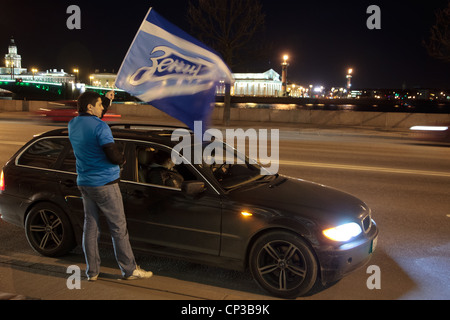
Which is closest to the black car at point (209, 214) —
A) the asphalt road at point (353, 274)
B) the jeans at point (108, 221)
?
the asphalt road at point (353, 274)

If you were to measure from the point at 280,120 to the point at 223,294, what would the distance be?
2453 centimetres

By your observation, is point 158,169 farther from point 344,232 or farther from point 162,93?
point 344,232

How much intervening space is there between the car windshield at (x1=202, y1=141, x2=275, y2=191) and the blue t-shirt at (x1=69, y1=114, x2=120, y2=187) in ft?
3.56

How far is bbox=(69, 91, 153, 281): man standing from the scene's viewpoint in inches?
163

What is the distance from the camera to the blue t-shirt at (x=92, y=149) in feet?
13.5

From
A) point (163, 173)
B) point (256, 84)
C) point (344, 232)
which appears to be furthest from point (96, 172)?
point (256, 84)

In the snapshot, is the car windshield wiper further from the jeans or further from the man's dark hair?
the man's dark hair

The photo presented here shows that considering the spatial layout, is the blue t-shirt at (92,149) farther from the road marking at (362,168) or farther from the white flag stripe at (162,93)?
the road marking at (362,168)

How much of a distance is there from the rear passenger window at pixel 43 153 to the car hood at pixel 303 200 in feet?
7.22

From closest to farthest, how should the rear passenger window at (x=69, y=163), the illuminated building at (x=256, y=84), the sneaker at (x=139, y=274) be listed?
1. the sneaker at (x=139, y=274)
2. the rear passenger window at (x=69, y=163)
3. the illuminated building at (x=256, y=84)

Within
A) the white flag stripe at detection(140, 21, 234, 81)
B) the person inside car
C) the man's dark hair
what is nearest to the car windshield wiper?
the person inside car

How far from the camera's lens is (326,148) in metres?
16.2

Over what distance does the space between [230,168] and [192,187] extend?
1.21 meters

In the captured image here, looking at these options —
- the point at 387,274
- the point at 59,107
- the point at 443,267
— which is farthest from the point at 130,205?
the point at 59,107
